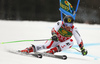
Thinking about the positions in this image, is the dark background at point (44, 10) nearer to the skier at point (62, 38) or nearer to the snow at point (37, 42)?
the snow at point (37, 42)

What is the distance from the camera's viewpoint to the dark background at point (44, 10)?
17984 mm

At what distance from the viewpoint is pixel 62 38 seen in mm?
5203

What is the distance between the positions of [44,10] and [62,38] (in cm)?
1393

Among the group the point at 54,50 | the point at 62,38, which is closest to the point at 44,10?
the point at 62,38

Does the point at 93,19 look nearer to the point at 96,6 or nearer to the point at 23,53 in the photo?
the point at 96,6

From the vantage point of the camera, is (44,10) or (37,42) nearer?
(37,42)

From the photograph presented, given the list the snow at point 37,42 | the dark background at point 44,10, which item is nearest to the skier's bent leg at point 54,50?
the snow at point 37,42

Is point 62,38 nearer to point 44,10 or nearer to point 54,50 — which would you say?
point 54,50

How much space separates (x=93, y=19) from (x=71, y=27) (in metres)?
14.0

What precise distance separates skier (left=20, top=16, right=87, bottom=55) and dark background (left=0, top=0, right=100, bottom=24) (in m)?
13.0

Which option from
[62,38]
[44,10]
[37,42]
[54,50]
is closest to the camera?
→ [54,50]

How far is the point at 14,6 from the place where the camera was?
59.5ft

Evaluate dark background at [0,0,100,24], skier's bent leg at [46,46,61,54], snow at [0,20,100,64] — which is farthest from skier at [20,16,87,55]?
dark background at [0,0,100,24]

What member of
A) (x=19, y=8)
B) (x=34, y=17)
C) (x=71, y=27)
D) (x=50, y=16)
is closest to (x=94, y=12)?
(x=50, y=16)
